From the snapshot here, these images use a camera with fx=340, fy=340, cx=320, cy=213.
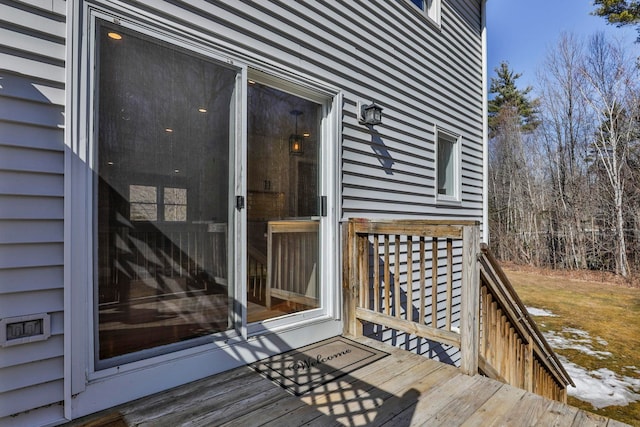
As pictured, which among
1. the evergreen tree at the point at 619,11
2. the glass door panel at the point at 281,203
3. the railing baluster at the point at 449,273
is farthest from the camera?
the evergreen tree at the point at 619,11

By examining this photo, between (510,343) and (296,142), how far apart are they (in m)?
2.54

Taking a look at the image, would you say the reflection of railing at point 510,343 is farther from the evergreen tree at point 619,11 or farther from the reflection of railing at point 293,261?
the evergreen tree at point 619,11

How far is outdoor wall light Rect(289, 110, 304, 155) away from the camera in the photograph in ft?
8.82

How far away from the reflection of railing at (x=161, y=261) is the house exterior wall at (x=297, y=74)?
219 millimetres

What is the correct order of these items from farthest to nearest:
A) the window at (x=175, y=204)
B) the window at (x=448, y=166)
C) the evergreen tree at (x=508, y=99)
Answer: the evergreen tree at (x=508, y=99), the window at (x=448, y=166), the window at (x=175, y=204)

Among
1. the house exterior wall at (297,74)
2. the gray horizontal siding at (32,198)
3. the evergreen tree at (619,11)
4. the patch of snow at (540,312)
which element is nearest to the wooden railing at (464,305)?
the house exterior wall at (297,74)

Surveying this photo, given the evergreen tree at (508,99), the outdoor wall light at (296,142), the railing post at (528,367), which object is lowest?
the railing post at (528,367)

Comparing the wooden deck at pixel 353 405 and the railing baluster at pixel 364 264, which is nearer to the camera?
the wooden deck at pixel 353 405

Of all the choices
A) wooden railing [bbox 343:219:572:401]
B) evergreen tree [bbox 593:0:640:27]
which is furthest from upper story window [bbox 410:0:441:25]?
evergreen tree [bbox 593:0:640:27]

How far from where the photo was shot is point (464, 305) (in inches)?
86.6

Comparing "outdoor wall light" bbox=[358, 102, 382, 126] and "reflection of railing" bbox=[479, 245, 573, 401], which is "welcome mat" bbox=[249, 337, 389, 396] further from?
"outdoor wall light" bbox=[358, 102, 382, 126]

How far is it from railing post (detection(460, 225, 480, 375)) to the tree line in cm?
962

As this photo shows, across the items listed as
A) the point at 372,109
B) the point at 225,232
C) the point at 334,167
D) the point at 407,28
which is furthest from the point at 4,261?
the point at 407,28

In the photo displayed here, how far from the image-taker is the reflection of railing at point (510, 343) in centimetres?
251
